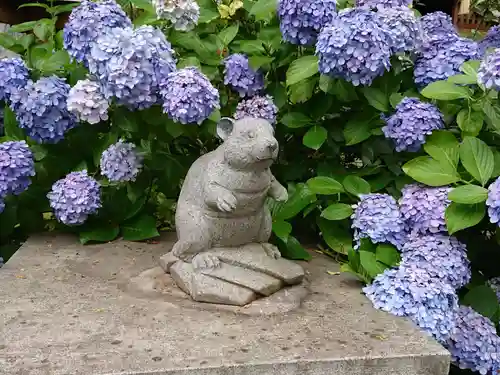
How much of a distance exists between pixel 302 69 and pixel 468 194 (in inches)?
24.5

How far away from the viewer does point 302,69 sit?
1788mm

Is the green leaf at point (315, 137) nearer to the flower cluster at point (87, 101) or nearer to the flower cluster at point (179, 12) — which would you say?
the flower cluster at point (179, 12)

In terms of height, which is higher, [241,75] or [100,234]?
[241,75]

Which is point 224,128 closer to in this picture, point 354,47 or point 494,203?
point 354,47

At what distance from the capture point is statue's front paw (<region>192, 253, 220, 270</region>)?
1.45 metres

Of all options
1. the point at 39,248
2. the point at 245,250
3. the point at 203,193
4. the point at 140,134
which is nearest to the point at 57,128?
the point at 140,134

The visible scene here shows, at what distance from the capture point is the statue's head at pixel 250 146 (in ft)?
4.44

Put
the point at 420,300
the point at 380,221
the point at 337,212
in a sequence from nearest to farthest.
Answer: the point at 420,300 < the point at 380,221 < the point at 337,212

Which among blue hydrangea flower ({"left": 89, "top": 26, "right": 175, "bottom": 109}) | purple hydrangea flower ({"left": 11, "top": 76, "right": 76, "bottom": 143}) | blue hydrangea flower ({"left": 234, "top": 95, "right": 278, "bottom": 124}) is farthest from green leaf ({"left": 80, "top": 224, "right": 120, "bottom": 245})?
blue hydrangea flower ({"left": 234, "top": 95, "right": 278, "bottom": 124})

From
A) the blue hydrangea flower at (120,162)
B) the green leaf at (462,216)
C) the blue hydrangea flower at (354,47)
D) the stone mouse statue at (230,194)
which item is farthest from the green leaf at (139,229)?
the green leaf at (462,216)

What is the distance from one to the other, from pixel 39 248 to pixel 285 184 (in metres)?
0.79

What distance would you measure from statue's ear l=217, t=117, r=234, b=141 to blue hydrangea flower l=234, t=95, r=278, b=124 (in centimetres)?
37

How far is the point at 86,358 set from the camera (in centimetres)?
112

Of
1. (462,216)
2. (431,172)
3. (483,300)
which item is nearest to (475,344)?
(483,300)
